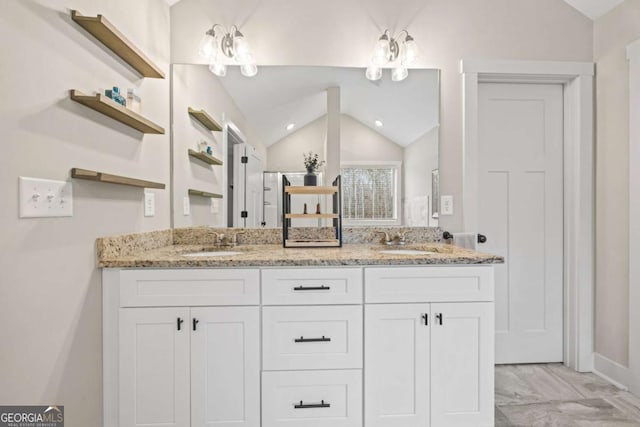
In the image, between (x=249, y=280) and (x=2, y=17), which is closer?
(x=2, y=17)

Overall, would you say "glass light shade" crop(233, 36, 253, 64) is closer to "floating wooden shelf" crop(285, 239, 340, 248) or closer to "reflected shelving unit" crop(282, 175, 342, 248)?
"reflected shelving unit" crop(282, 175, 342, 248)

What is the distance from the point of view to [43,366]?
1.16 meters

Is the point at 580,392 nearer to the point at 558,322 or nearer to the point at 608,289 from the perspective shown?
the point at 558,322

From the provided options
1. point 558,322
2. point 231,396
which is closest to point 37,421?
point 231,396

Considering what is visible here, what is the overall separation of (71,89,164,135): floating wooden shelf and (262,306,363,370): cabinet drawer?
3.43 ft

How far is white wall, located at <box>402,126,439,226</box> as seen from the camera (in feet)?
7.11

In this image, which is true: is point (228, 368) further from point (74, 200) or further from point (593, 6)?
point (593, 6)

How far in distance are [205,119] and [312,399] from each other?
1.69m

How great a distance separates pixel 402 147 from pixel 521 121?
90cm

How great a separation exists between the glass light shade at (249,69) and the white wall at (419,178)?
42.0 inches

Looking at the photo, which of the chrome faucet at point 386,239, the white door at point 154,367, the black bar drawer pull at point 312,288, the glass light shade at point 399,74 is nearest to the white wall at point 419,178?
the chrome faucet at point 386,239

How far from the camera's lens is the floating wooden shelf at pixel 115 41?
50.9 inches

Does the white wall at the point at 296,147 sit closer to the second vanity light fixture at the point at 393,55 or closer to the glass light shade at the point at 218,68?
the second vanity light fixture at the point at 393,55

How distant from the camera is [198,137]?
7.11 feet
